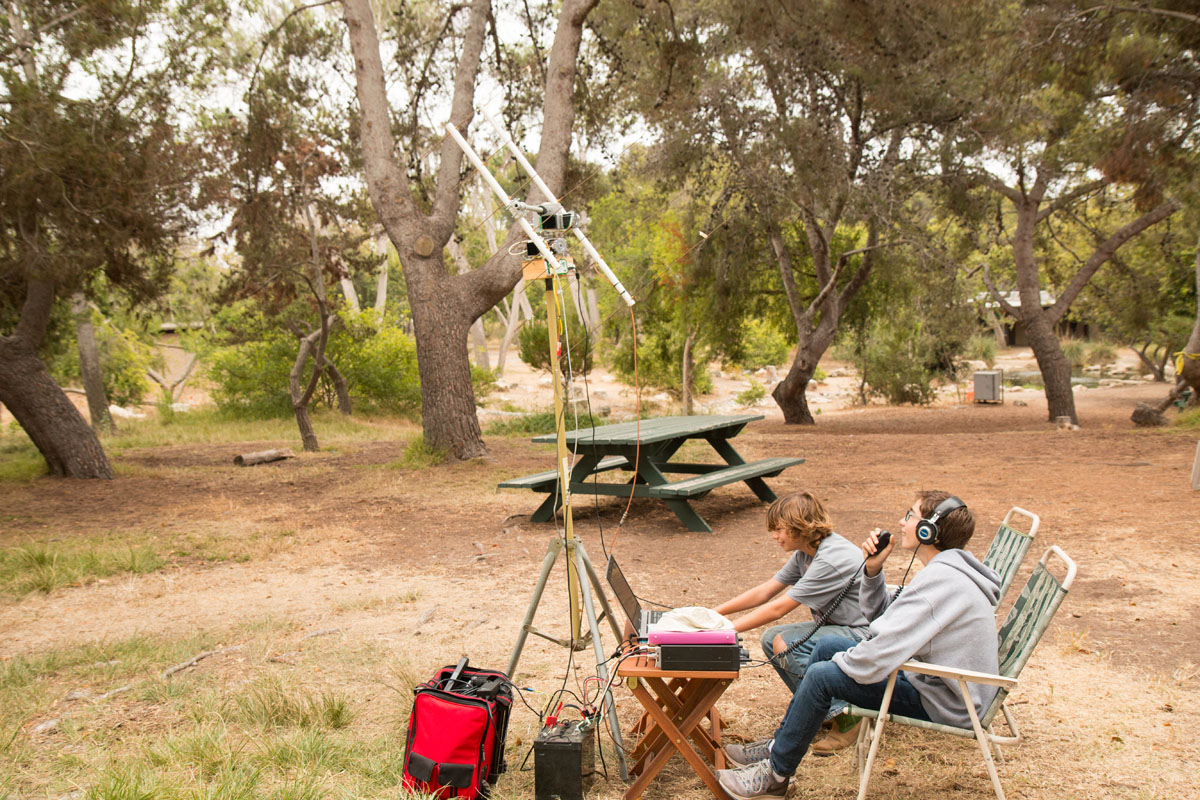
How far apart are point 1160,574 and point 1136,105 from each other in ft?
22.5

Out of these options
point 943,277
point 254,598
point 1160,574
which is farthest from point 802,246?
point 254,598

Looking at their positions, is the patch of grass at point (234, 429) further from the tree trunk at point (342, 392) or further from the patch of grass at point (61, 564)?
the patch of grass at point (61, 564)

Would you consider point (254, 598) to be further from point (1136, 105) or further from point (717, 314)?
point (717, 314)

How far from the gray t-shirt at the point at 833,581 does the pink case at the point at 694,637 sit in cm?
68

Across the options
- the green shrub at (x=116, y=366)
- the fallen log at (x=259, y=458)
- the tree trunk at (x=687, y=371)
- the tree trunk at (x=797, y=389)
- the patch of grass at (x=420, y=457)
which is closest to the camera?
the patch of grass at (x=420, y=457)

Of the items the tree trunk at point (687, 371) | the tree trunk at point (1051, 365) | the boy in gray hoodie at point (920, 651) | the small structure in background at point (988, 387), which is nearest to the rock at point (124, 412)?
the tree trunk at point (687, 371)

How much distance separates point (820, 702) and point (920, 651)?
37 centimetres

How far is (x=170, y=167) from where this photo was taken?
1112cm

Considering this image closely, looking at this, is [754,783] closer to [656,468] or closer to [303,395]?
[656,468]

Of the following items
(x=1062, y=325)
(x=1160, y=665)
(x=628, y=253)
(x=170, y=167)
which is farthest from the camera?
(x=1062, y=325)

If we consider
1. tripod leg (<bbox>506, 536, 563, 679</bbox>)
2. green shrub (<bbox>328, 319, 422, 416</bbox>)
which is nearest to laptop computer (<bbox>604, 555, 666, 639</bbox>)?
tripod leg (<bbox>506, 536, 563, 679</bbox>)

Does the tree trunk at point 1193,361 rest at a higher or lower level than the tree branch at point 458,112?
lower

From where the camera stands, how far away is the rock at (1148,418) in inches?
596

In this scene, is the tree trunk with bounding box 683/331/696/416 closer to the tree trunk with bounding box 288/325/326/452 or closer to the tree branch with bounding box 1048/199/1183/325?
the tree branch with bounding box 1048/199/1183/325
